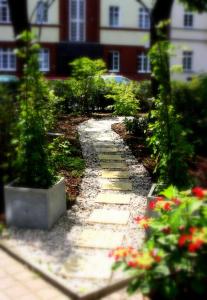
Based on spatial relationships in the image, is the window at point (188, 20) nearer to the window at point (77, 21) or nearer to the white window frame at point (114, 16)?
the white window frame at point (114, 16)

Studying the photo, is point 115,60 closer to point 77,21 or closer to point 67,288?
point 77,21

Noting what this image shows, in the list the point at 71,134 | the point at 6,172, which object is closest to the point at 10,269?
Answer: the point at 6,172

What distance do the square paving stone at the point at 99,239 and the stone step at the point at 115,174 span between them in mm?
2276

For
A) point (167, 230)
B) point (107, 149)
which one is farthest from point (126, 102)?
point (167, 230)

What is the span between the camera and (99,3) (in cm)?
3309

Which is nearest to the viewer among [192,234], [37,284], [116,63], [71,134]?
[192,234]

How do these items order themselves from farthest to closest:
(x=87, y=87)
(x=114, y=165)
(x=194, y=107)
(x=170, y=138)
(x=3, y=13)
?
(x=3, y=13)
(x=87, y=87)
(x=114, y=165)
(x=170, y=138)
(x=194, y=107)

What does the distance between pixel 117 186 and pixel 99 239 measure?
2112 millimetres

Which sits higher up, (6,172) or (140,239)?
(6,172)

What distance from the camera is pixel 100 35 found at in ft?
108

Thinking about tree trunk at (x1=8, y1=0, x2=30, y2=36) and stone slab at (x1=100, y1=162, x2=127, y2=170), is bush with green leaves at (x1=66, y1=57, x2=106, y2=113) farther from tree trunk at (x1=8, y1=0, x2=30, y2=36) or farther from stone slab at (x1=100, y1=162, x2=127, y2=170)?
tree trunk at (x1=8, y1=0, x2=30, y2=36)

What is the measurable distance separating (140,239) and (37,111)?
2.02 m

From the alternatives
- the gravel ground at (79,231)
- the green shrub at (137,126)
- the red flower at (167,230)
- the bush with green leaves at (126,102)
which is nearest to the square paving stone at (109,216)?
the gravel ground at (79,231)

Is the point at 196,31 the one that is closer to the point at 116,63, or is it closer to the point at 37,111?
the point at 116,63
